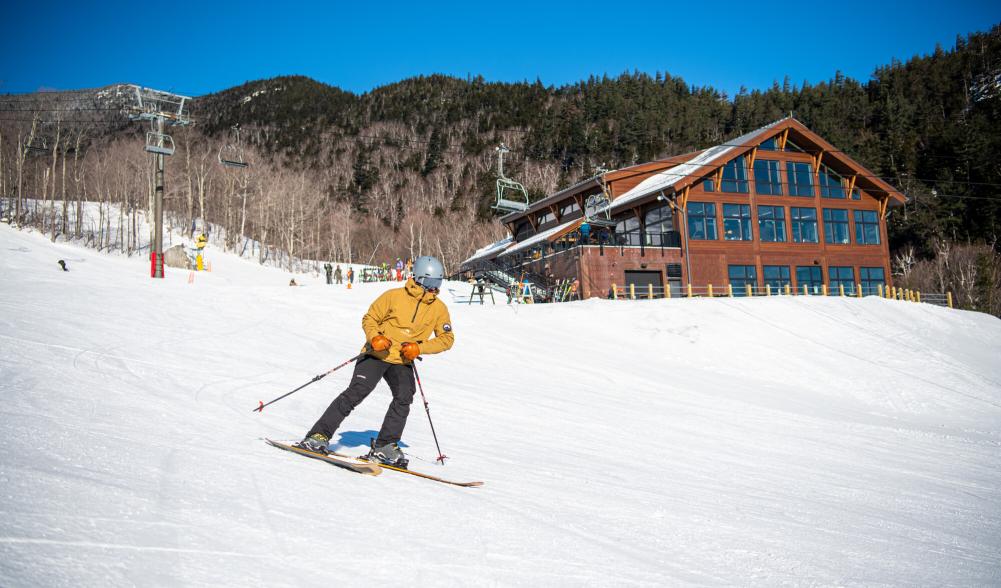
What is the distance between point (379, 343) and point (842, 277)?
3765 centimetres

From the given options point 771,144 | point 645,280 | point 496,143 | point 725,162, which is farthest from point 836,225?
point 496,143

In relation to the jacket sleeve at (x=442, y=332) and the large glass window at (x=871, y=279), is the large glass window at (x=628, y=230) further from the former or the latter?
the jacket sleeve at (x=442, y=332)

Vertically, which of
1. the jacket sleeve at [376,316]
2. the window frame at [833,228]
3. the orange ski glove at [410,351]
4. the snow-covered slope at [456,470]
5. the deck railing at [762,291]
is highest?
the window frame at [833,228]

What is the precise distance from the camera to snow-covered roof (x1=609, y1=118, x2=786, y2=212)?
33031mm

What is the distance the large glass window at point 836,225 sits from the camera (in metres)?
36.3

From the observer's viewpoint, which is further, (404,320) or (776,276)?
(776,276)

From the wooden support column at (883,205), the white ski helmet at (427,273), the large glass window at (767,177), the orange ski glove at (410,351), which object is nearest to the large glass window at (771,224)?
the large glass window at (767,177)

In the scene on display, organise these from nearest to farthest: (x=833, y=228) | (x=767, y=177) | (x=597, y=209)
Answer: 1. (x=597, y=209)
2. (x=767, y=177)
3. (x=833, y=228)

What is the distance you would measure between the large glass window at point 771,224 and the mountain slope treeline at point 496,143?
23.4 meters

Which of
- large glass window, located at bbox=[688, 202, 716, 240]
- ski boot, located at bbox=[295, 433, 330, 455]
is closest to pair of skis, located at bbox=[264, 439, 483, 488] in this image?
ski boot, located at bbox=[295, 433, 330, 455]

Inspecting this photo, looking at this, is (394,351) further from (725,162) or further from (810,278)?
(810,278)

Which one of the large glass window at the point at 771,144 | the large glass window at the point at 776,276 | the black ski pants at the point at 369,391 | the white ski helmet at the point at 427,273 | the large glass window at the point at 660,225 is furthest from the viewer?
the large glass window at the point at 771,144

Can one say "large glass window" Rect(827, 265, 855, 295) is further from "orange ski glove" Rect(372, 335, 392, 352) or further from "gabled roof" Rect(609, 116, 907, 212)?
"orange ski glove" Rect(372, 335, 392, 352)

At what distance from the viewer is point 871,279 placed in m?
36.6
